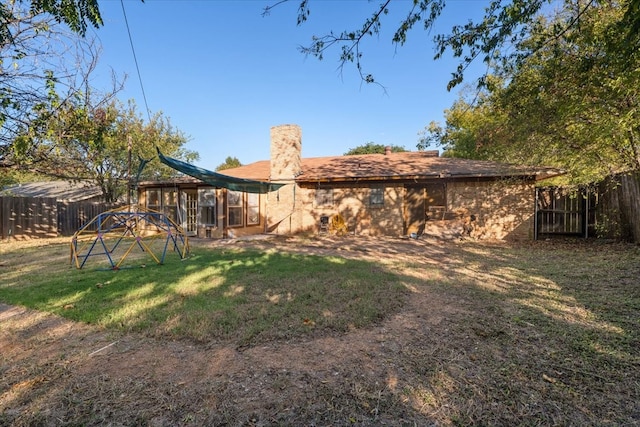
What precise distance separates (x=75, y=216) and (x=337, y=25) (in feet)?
51.8

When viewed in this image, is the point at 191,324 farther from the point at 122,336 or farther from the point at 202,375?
the point at 202,375

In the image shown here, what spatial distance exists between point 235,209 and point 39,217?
27.7ft

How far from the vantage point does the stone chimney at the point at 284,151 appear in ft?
42.1

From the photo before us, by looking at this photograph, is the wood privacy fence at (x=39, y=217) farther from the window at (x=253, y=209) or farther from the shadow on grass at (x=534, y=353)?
the shadow on grass at (x=534, y=353)

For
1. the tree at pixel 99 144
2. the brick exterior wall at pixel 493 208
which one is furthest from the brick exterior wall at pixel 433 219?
the tree at pixel 99 144

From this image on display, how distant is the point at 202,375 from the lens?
2.37 metres

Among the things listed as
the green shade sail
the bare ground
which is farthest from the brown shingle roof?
the bare ground

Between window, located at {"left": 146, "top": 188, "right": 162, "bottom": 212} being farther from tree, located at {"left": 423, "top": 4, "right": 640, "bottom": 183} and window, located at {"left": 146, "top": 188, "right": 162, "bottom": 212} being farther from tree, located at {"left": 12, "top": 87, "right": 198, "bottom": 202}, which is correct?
tree, located at {"left": 423, "top": 4, "right": 640, "bottom": 183}

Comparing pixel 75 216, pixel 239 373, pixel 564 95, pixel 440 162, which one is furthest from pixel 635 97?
pixel 75 216

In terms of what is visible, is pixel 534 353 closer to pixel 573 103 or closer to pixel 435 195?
pixel 573 103

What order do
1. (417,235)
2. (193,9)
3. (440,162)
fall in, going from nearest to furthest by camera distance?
(193,9), (417,235), (440,162)

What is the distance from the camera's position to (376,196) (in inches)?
498

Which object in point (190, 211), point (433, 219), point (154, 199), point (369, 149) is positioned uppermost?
point (369, 149)

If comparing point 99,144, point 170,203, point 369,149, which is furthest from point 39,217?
point 369,149
